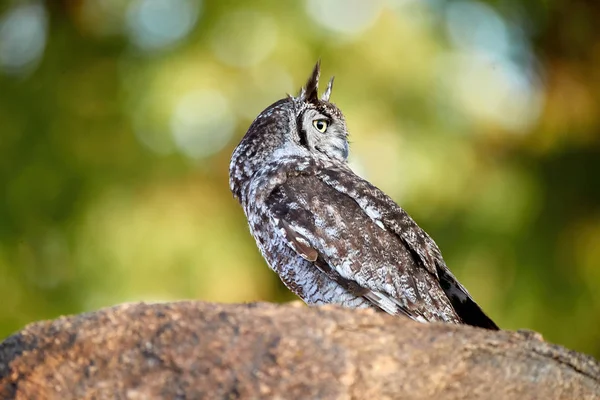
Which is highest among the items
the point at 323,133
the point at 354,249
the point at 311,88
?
the point at 311,88

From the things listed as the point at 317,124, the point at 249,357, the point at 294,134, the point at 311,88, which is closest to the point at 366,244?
the point at 294,134

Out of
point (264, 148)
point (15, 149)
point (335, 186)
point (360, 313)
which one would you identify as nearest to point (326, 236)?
point (335, 186)

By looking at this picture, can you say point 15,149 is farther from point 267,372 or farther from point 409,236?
point 267,372

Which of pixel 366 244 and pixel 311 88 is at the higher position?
pixel 311 88

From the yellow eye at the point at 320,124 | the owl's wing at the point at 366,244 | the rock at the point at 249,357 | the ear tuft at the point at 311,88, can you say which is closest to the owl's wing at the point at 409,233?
the owl's wing at the point at 366,244

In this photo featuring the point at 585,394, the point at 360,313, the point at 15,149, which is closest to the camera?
the point at 360,313

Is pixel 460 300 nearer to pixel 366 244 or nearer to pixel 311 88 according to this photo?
pixel 366 244
